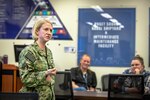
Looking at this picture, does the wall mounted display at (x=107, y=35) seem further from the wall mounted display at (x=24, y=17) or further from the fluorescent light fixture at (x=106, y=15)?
the wall mounted display at (x=24, y=17)

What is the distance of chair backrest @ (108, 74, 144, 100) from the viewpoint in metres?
3.42

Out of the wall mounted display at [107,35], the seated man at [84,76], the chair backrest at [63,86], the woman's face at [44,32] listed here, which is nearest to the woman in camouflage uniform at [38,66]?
the woman's face at [44,32]

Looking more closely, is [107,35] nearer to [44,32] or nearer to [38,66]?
[44,32]

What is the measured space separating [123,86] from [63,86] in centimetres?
71

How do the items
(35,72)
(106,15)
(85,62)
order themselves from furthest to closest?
(106,15), (85,62), (35,72)

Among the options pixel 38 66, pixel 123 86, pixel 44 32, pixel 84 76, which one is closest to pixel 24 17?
pixel 84 76

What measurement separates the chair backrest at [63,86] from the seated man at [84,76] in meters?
1.39

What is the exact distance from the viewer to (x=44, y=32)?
2.60 meters

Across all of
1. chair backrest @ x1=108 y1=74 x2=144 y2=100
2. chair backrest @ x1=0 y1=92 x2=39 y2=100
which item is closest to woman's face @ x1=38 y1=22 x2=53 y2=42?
chair backrest @ x1=0 y1=92 x2=39 y2=100

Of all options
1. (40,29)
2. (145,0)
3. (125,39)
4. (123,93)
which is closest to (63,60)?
(125,39)

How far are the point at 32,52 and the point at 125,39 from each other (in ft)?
11.2

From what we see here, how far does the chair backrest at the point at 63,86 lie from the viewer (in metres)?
3.56

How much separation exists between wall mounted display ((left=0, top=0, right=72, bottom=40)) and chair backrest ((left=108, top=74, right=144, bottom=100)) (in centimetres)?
259

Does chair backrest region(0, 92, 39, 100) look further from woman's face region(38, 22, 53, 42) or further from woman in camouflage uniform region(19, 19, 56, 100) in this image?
woman's face region(38, 22, 53, 42)
